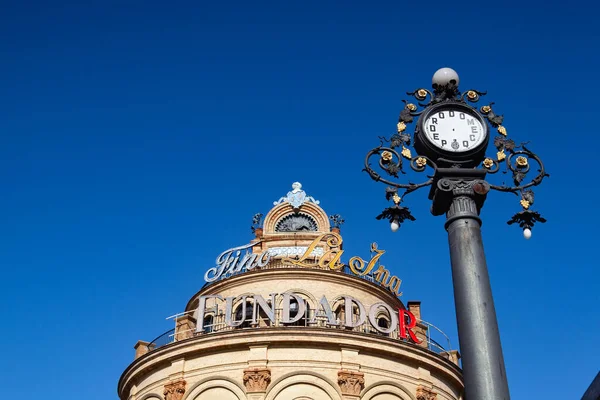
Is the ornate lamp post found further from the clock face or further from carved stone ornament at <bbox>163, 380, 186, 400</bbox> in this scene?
carved stone ornament at <bbox>163, 380, 186, 400</bbox>

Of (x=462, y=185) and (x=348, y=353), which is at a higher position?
(x=348, y=353)

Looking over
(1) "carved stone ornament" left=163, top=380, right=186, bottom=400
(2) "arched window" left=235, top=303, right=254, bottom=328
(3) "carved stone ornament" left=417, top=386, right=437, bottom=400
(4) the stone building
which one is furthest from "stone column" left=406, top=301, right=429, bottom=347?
(1) "carved stone ornament" left=163, top=380, right=186, bottom=400

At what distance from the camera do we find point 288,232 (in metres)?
44.9

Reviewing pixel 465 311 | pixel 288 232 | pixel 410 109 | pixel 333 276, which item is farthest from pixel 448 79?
pixel 288 232

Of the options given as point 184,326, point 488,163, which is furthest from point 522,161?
point 184,326

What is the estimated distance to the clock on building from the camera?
9.56m

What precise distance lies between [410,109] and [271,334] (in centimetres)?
2494

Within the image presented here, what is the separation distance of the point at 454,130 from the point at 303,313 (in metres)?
25.9

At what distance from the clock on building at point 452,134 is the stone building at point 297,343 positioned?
2482 cm

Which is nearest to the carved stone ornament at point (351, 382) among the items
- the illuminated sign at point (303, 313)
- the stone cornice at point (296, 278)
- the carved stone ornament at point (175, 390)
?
the illuminated sign at point (303, 313)

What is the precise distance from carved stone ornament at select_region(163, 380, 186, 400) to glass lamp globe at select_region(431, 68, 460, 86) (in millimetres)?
27156

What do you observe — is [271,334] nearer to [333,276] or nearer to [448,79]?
[333,276]

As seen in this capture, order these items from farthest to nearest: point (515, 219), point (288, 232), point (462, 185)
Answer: point (288, 232), point (515, 219), point (462, 185)

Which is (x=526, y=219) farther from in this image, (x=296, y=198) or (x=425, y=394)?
(x=296, y=198)
